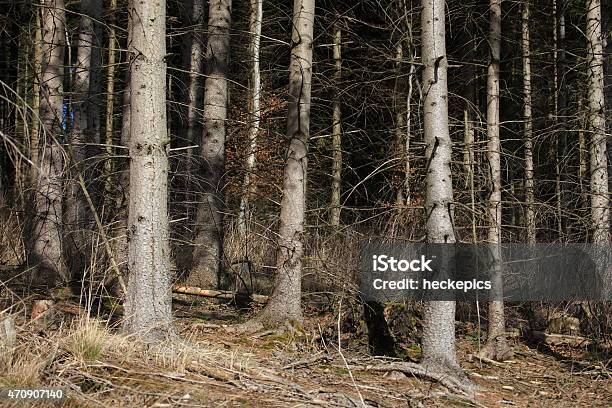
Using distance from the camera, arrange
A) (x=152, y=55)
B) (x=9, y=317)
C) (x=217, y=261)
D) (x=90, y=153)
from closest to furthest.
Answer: (x=9, y=317) < (x=152, y=55) < (x=217, y=261) < (x=90, y=153)

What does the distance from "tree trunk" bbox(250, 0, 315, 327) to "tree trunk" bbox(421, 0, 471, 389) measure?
1.63 meters

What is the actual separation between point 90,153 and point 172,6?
8.58 m

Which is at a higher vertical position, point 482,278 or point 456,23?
point 456,23

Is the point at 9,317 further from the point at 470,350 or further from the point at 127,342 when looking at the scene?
the point at 470,350

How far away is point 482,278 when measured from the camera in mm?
9242

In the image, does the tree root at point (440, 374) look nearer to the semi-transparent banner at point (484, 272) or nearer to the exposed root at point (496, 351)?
the semi-transparent banner at point (484, 272)

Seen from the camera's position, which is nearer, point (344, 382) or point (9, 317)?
point (9, 317)

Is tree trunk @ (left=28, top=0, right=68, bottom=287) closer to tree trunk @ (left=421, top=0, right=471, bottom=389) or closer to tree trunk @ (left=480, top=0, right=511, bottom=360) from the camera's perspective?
tree trunk @ (left=421, top=0, right=471, bottom=389)

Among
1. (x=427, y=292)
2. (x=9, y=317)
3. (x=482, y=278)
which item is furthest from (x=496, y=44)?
(x=9, y=317)

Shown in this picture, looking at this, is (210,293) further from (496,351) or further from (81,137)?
(496,351)

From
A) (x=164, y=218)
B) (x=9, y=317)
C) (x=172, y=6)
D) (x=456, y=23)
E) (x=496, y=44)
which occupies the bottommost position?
(x=9, y=317)

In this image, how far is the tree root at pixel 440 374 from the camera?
632 centimetres

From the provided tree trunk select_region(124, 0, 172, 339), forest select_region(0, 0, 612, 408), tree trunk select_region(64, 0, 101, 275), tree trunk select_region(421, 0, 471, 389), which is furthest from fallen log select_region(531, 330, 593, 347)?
tree trunk select_region(64, 0, 101, 275)

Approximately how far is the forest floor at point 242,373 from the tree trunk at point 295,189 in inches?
13.9
